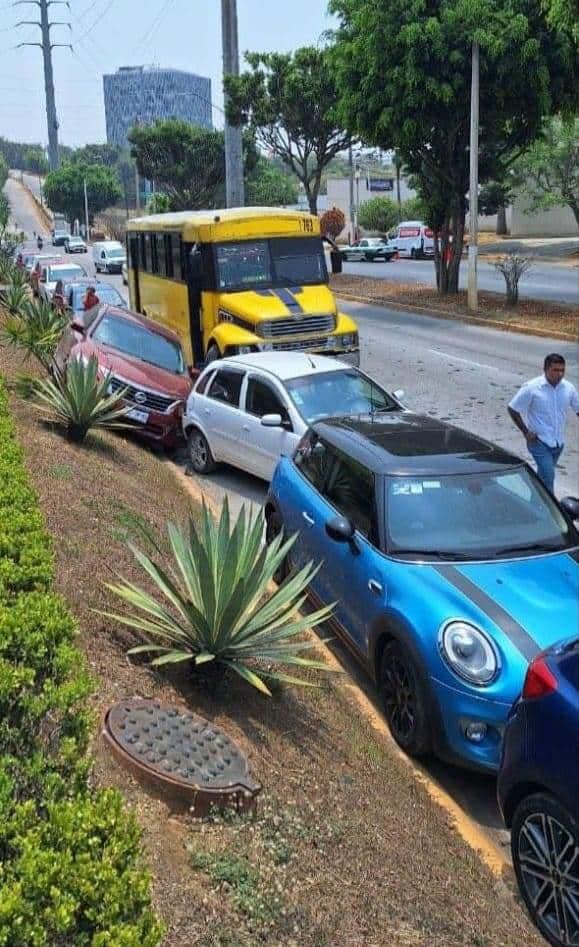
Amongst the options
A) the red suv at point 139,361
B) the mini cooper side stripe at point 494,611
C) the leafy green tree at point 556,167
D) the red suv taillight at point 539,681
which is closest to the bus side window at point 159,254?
the red suv at point 139,361

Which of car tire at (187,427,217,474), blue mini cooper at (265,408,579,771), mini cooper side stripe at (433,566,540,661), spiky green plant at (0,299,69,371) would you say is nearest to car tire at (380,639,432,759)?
blue mini cooper at (265,408,579,771)

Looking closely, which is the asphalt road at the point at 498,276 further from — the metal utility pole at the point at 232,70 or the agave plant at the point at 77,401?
the agave plant at the point at 77,401

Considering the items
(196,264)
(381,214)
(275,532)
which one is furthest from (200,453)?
(381,214)

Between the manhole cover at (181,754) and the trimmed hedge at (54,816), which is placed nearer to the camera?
the trimmed hedge at (54,816)

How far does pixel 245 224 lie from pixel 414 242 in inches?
1619

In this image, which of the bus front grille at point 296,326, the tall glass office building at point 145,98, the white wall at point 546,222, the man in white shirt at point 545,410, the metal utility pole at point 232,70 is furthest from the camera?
the tall glass office building at point 145,98

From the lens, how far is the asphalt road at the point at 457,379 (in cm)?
549

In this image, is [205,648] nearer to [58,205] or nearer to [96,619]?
[96,619]

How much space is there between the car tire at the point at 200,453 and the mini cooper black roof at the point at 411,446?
157 inches

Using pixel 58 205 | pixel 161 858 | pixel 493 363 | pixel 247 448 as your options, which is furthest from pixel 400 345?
pixel 58 205

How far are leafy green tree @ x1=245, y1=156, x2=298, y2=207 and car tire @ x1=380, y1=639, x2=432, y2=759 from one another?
77711 millimetres

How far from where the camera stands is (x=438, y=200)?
28.4m

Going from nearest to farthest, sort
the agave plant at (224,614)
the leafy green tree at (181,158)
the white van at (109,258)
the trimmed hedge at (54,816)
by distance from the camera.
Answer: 1. the trimmed hedge at (54,816)
2. the agave plant at (224,614)
3. the white van at (109,258)
4. the leafy green tree at (181,158)

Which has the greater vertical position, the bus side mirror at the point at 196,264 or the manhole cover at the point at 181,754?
the bus side mirror at the point at 196,264
